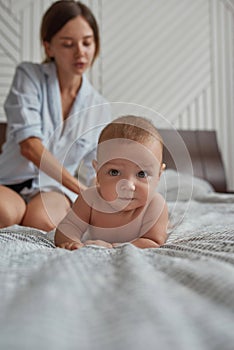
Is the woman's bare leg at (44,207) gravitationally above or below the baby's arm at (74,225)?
below

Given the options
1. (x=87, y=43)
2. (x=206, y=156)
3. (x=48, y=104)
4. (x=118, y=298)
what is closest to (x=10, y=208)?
(x=48, y=104)

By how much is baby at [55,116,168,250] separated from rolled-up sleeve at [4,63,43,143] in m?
0.71

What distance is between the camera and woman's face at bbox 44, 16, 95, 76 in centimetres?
187

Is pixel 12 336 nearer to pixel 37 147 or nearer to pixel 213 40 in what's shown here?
pixel 37 147

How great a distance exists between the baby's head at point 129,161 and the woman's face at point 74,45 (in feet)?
2.84

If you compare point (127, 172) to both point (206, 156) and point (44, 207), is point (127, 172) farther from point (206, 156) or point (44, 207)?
point (206, 156)

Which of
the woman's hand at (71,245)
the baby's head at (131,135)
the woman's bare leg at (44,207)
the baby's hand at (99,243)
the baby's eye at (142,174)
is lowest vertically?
the woman's bare leg at (44,207)

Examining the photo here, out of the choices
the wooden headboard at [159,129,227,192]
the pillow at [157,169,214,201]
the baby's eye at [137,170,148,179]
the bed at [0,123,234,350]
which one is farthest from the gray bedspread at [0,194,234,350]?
the wooden headboard at [159,129,227,192]

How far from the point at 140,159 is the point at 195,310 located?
0.55 metres

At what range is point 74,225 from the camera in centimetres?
110

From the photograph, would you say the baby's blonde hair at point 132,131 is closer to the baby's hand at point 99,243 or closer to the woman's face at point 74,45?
the baby's hand at point 99,243

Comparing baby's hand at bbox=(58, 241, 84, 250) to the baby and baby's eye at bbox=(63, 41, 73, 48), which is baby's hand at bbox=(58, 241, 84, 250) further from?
baby's eye at bbox=(63, 41, 73, 48)

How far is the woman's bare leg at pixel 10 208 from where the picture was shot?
1.57 metres

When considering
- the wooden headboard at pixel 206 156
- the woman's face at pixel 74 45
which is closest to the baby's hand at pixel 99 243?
the woman's face at pixel 74 45
